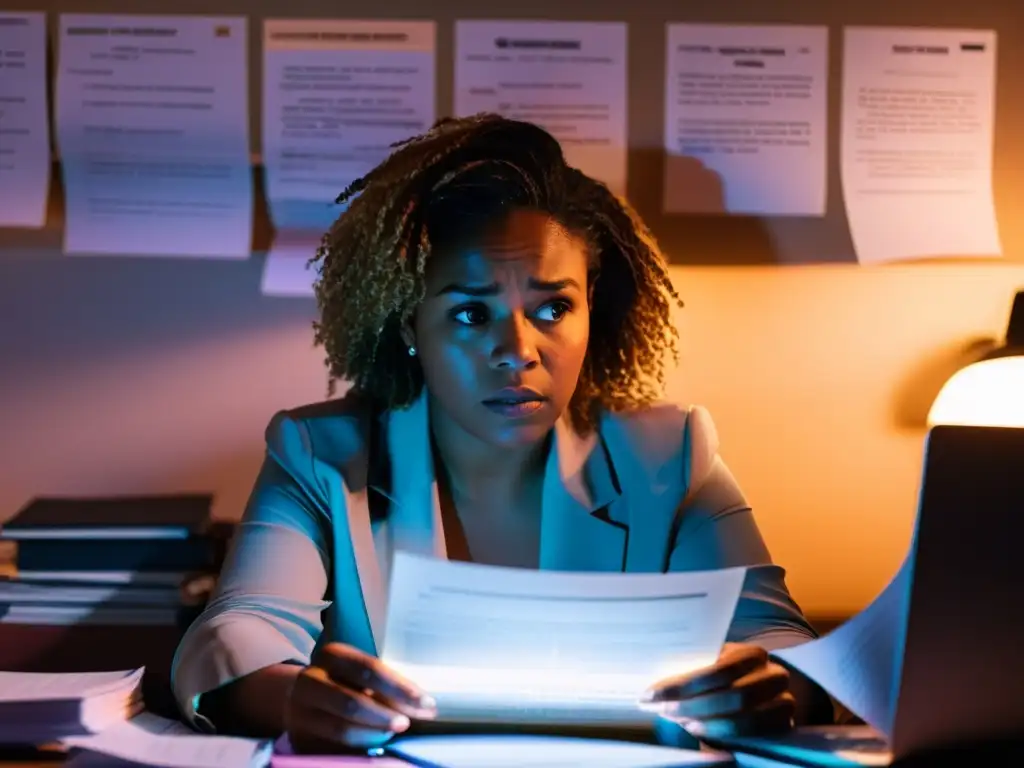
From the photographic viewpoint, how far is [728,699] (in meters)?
0.90

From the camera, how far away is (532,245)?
3.70 feet

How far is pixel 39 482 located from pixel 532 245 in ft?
2.81

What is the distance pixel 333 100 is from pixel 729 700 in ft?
3.24

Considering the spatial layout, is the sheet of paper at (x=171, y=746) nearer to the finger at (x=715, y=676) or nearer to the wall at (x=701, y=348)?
the finger at (x=715, y=676)

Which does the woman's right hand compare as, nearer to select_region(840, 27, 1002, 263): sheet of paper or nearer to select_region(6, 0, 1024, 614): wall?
select_region(6, 0, 1024, 614): wall

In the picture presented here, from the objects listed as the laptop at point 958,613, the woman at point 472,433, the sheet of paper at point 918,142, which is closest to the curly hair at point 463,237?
the woman at point 472,433

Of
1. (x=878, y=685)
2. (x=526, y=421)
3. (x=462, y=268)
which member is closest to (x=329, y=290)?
(x=462, y=268)

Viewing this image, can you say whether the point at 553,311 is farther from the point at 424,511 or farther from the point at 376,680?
the point at 376,680

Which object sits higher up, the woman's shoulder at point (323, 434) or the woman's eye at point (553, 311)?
the woman's eye at point (553, 311)

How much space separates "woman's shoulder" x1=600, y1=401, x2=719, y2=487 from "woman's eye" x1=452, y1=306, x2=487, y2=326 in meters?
0.26

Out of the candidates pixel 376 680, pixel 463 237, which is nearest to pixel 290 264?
pixel 463 237

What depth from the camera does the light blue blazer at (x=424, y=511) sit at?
1.12 m

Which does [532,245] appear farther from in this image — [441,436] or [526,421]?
[441,436]

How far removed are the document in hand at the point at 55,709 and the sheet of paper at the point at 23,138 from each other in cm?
77
